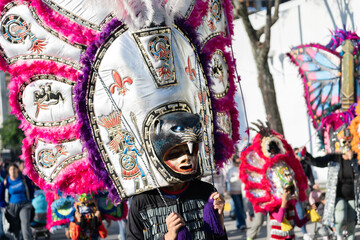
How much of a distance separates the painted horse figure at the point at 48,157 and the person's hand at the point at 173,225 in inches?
41.2

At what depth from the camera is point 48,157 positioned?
4117 millimetres

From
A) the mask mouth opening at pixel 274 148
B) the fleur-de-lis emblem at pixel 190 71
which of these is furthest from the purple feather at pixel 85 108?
the mask mouth opening at pixel 274 148

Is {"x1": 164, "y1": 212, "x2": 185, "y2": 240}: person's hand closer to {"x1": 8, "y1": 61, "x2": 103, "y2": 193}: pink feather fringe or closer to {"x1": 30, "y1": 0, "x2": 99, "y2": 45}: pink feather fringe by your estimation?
{"x1": 8, "y1": 61, "x2": 103, "y2": 193}: pink feather fringe

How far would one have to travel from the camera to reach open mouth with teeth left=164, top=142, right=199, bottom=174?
3.50 meters

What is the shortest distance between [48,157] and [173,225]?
3.90ft

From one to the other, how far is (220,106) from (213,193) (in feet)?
3.03

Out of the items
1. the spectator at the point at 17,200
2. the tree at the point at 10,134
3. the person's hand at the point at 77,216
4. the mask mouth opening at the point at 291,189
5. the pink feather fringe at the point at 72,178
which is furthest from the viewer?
the tree at the point at 10,134

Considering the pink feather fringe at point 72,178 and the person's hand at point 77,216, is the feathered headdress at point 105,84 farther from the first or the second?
the person's hand at point 77,216

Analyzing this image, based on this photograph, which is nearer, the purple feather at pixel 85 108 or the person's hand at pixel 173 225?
the person's hand at pixel 173 225

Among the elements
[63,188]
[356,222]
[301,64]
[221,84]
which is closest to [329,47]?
[301,64]

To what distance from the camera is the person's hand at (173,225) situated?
130 inches

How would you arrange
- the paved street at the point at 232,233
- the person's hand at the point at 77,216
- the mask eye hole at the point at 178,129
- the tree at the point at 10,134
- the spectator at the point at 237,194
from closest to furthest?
the mask eye hole at the point at 178,129 → the person's hand at the point at 77,216 → the paved street at the point at 232,233 → the spectator at the point at 237,194 → the tree at the point at 10,134

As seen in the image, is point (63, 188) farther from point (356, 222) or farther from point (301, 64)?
point (301, 64)

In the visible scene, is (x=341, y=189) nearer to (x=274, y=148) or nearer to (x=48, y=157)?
(x=274, y=148)
